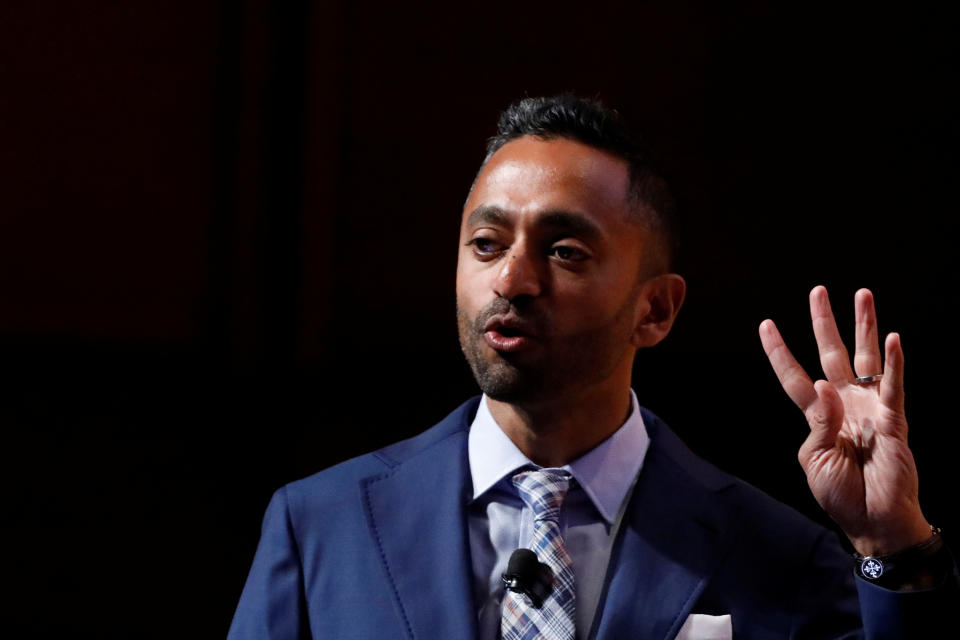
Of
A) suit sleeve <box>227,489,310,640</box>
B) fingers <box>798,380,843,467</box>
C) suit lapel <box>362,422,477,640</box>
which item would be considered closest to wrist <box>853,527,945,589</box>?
fingers <box>798,380,843,467</box>

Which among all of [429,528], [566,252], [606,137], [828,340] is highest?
[606,137]

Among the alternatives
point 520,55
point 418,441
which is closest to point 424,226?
point 520,55

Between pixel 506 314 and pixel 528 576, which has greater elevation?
pixel 506 314

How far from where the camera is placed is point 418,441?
1.68 meters

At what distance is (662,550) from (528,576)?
213mm

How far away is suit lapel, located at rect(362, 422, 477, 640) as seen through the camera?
1.45 metres

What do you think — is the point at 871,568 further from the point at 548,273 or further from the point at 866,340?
the point at 548,273

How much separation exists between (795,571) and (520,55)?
100 centimetres

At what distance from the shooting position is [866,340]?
4.75 ft

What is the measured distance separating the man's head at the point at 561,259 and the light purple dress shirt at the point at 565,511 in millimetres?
96

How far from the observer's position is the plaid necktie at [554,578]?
55.9 inches

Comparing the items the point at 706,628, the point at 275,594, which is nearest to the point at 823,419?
the point at 706,628

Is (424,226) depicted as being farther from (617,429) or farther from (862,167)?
(862,167)

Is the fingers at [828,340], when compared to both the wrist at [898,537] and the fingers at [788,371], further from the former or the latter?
the wrist at [898,537]
